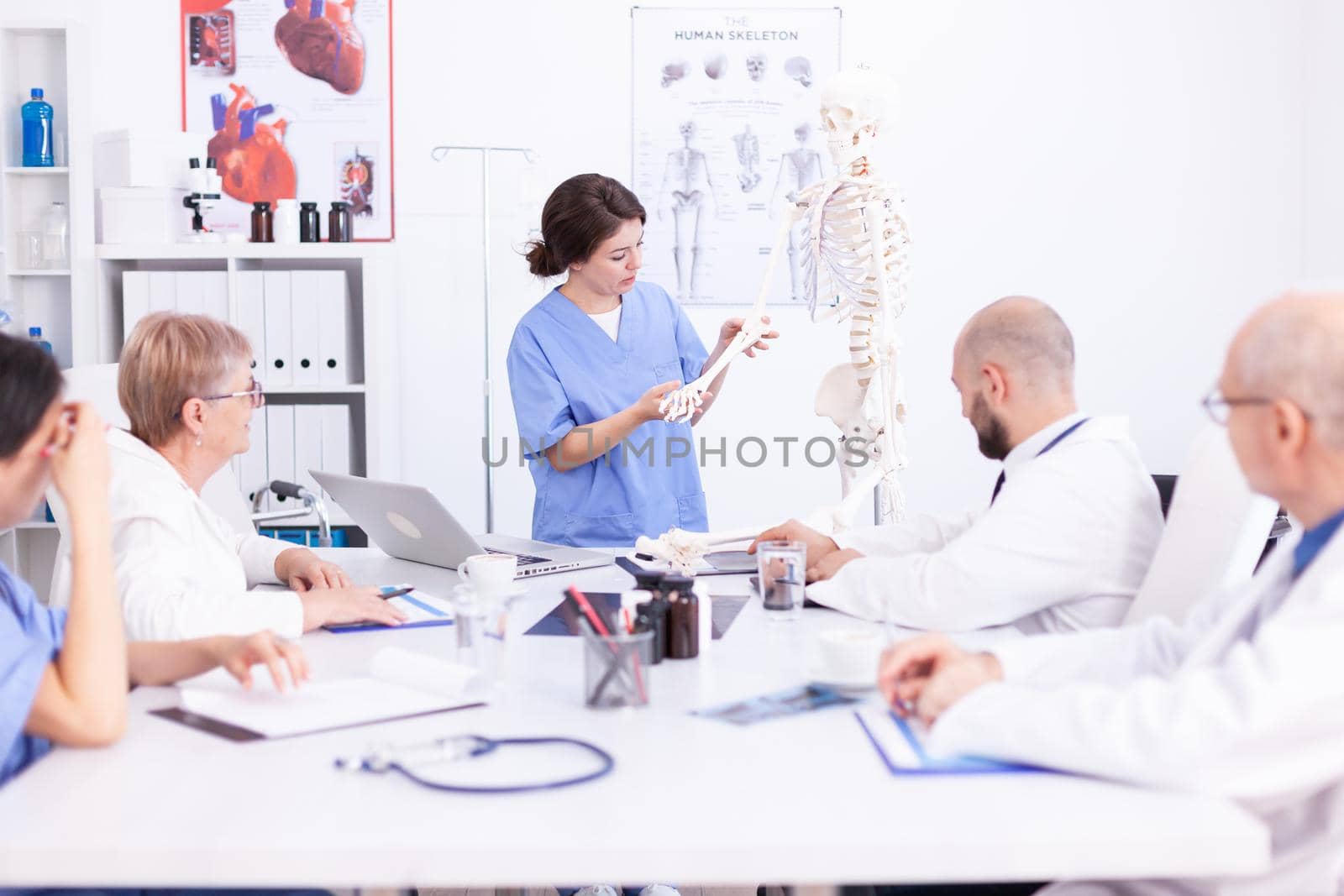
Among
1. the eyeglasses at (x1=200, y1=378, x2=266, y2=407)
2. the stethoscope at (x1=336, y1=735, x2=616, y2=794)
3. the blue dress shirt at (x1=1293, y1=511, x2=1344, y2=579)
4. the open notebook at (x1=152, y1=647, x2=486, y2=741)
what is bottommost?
the open notebook at (x1=152, y1=647, x2=486, y2=741)

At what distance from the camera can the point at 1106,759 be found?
1119 millimetres

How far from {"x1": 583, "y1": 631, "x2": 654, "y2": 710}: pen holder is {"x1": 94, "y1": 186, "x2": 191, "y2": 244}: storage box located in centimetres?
299

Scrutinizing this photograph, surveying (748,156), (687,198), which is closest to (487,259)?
(687,198)

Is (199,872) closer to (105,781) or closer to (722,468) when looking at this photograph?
(105,781)

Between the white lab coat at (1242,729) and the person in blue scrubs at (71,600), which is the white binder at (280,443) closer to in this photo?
the person in blue scrubs at (71,600)

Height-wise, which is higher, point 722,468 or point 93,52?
point 93,52

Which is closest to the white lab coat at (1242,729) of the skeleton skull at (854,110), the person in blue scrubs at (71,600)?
the person in blue scrubs at (71,600)

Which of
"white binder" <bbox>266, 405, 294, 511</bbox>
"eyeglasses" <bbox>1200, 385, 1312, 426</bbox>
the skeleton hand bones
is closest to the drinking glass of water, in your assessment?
the skeleton hand bones

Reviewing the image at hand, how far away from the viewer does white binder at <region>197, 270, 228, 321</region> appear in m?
3.77

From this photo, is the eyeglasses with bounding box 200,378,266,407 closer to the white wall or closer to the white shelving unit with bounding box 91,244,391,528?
the white shelving unit with bounding box 91,244,391,528

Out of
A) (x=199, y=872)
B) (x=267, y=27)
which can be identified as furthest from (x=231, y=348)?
A: (x=267, y=27)

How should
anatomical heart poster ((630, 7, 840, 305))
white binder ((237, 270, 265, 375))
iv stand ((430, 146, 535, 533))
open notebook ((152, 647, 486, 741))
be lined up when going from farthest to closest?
anatomical heart poster ((630, 7, 840, 305)) → iv stand ((430, 146, 535, 533)) → white binder ((237, 270, 265, 375)) → open notebook ((152, 647, 486, 741))

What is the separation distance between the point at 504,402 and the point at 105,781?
314 cm

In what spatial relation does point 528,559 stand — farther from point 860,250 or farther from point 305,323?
point 305,323
